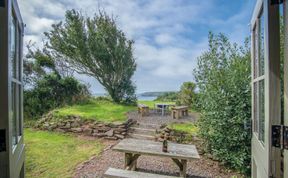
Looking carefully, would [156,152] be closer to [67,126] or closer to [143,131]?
[143,131]

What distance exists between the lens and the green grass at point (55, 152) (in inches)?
166

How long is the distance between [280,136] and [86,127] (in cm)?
690

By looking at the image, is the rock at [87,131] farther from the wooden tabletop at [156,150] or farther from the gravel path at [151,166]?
the wooden tabletop at [156,150]

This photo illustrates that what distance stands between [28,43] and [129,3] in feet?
26.9

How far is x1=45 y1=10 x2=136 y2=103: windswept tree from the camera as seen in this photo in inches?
405

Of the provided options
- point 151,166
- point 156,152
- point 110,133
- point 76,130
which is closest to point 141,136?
point 110,133

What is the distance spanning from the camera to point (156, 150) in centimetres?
392

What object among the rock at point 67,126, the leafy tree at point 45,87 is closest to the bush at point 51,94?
the leafy tree at point 45,87

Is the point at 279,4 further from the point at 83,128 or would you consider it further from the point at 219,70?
the point at 83,128

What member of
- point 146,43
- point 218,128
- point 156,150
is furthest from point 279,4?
point 146,43

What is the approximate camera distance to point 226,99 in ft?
14.2

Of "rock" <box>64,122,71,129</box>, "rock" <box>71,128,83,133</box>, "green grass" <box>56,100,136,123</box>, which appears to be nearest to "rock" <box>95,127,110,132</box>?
"green grass" <box>56,100,136,123</box>

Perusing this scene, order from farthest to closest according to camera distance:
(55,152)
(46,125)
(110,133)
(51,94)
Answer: (51,94) < (46,125) < (110,133) < (55,152)

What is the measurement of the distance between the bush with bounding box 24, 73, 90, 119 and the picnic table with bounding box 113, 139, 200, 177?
20.7 ft
